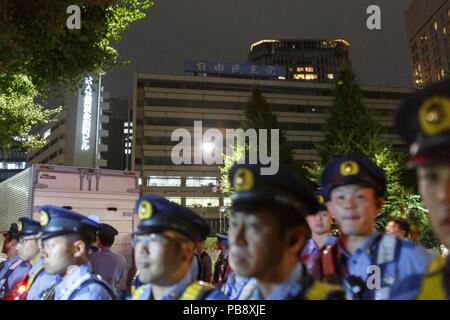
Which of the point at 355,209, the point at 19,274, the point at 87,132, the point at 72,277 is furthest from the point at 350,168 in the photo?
the point at 87,132

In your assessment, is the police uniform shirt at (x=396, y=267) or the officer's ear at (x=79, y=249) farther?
the officer's ear at (x=79, y=249)

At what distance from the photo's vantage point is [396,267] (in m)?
2.59

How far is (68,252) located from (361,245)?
2.17 meters

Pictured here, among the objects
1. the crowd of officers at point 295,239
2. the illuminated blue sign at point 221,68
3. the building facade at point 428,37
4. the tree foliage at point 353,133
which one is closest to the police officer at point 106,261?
the crowd of officers at point 295,239

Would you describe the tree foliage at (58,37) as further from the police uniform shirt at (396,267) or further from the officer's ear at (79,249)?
the police uniform shirt at (396,267)

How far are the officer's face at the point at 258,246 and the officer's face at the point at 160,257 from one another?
48 centimetres

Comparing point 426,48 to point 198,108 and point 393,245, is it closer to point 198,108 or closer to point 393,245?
point 198,108

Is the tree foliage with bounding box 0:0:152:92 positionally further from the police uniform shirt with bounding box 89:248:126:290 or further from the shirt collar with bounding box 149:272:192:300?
the shirt collar with bounding box 149:272:192:300

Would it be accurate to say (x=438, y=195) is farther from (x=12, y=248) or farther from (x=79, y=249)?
(x=12, y=248)

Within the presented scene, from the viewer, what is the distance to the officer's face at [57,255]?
3264 millimetres

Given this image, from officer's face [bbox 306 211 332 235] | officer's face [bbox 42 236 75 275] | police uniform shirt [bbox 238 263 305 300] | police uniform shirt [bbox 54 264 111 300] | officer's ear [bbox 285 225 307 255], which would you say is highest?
officer's face [bbox 306 211 332 235]

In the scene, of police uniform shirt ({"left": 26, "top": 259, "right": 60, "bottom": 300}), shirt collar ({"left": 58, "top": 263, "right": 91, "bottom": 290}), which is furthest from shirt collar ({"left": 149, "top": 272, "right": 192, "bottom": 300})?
police uniform shirt ({"left": 26, "top": 259, "right": 60, "bottom": 300})

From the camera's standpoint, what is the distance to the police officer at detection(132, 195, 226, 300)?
2518 millimetres

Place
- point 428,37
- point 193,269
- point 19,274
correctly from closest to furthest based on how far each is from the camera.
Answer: point 193,269 < point 19,274 < point 428,37
